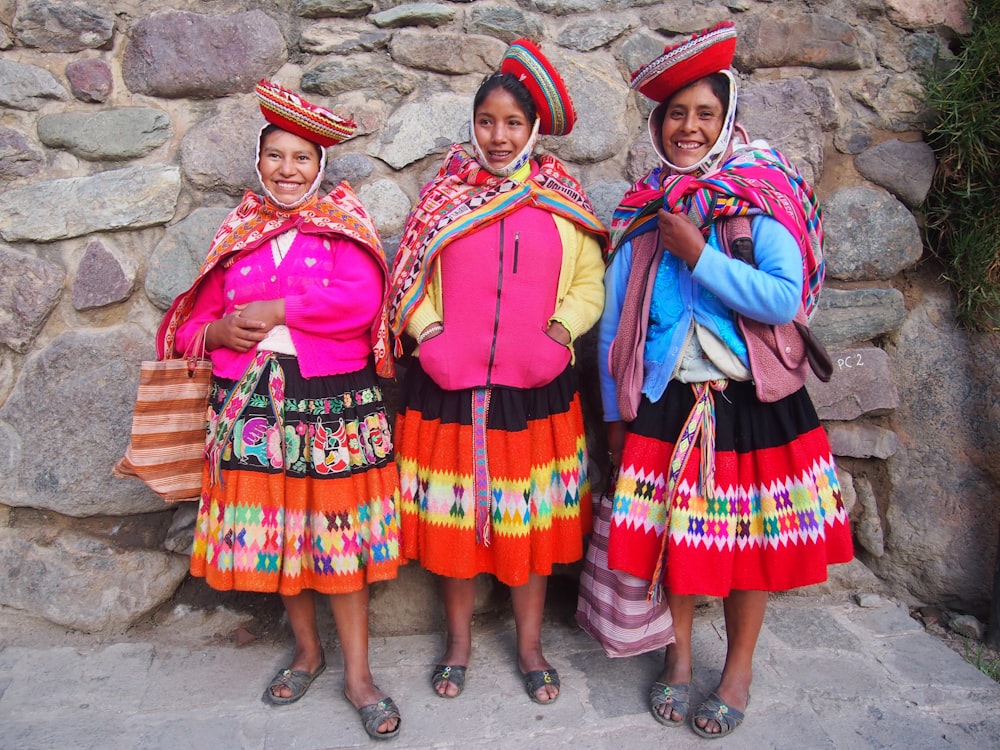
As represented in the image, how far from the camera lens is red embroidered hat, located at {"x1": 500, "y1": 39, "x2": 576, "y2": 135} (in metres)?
2.12

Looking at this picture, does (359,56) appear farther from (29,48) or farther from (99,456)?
(99,456)

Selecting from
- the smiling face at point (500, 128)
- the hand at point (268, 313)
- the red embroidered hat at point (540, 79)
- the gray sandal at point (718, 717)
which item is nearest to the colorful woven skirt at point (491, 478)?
the hand at point (268, 313)

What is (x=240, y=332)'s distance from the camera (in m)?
2.04

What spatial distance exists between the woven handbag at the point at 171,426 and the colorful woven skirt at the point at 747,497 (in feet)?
4.44

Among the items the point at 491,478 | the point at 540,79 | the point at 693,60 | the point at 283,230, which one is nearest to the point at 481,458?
the point at 491,478

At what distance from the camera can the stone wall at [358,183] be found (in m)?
2.46

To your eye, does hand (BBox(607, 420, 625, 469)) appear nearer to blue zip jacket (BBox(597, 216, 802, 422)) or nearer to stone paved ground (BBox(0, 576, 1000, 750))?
blue zip jacket (BBox(597, 216, 802, 422))

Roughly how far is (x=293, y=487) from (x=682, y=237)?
4.01 ft

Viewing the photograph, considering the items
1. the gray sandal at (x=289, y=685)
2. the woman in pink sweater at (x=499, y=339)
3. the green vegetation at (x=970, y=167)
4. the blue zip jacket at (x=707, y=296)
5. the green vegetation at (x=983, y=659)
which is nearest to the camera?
the blue zip jacket at (x=707, y=296)

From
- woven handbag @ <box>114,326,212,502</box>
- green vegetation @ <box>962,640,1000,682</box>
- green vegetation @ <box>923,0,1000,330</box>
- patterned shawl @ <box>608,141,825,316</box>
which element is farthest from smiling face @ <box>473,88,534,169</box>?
green vegetation @ <box>962,640,1000,682</box>

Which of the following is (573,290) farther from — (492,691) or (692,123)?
(492,691)

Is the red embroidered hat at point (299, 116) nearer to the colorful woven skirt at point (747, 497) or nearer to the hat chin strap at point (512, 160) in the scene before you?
the hat chin strap at point (512, 160)

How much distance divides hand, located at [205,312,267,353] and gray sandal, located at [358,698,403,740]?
3.43 feet

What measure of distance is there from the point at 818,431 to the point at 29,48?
2679mm
